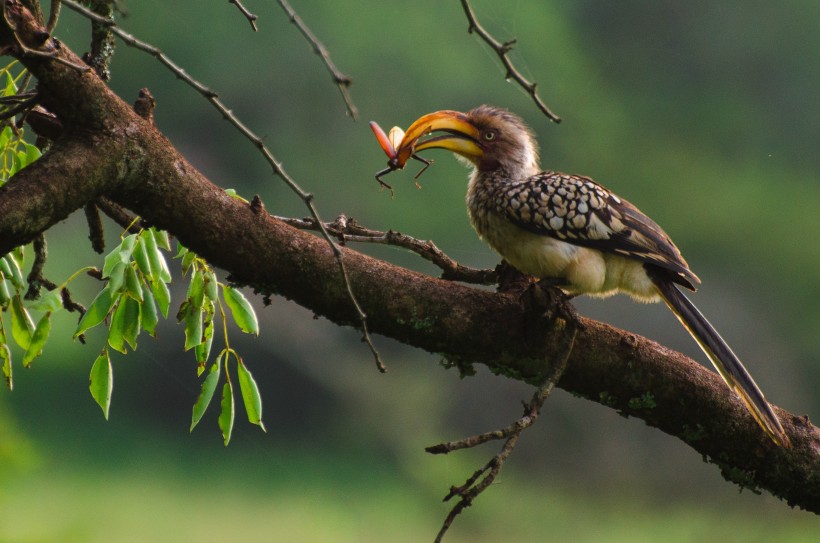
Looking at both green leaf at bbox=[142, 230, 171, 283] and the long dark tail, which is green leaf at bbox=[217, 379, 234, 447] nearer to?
green leaf at bbox=[142, 230, 171, 283]

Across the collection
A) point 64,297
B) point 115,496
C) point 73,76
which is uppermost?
point 73,76

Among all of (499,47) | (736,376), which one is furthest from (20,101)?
(736,376)

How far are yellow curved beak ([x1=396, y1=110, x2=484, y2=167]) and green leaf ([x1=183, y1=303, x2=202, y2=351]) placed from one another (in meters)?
0.50

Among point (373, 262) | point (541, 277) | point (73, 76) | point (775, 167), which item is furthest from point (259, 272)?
point (775, 167)

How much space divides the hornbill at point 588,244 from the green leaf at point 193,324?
1.43ft

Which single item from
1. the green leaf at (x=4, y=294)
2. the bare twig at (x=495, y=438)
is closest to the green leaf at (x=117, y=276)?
the green leaf at (x=4, y=294)

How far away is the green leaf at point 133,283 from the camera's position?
118 cm

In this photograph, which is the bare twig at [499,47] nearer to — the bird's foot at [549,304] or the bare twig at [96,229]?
the bird's foot at [549,304]

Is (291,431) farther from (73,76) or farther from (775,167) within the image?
(73,76)

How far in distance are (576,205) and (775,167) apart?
8.12ft

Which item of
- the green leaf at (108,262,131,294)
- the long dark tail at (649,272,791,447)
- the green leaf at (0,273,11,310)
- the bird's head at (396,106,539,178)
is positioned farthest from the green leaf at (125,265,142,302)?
the long dark tail at (649,272,791,447)

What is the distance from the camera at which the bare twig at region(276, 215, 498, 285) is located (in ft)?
4.61

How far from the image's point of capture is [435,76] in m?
3.28

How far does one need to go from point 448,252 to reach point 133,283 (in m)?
2.09
